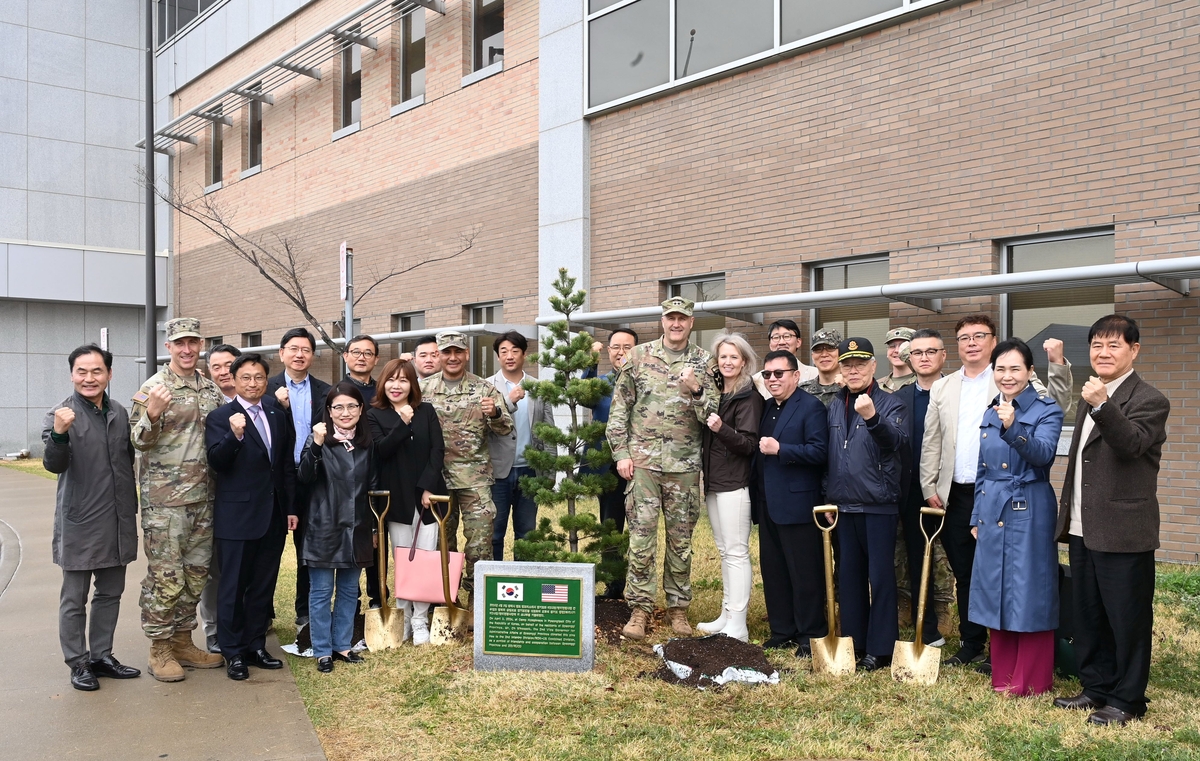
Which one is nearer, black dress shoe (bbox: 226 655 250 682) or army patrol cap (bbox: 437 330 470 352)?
black dress shoe (bbox: 226 655 250 682)

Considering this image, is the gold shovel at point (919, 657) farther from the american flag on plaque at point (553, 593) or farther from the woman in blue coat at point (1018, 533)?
the american flag on plaque at point (553, 593)

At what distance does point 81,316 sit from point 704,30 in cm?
2086

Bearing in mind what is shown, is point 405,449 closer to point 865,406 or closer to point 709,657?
point 709,657

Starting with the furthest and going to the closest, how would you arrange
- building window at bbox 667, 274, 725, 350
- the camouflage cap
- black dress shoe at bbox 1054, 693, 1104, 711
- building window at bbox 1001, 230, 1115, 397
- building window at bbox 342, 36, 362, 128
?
building window at bbox 342, 36, 362, 128
building window at bbox 667, 274, 725, 350
building window at bbox 1001, 230, 1115, 397
the camouflage cap
black dress shoe at bbox 1054, 693, 1104, 711

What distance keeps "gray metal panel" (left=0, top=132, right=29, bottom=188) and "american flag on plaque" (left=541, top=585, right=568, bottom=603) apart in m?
23.9

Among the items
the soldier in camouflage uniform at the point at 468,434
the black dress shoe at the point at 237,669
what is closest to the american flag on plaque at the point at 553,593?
the soldier in camouflage uniform at the point at 468,434

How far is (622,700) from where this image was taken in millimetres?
5305

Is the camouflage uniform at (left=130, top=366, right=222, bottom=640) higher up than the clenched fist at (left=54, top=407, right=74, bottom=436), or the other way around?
the clenched fist at (left=54, top=407, right=74, bottom=436)

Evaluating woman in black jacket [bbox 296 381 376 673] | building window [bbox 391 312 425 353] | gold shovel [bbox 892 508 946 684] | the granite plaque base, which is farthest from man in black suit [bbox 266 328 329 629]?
building window [bbox 391 312 425 353]

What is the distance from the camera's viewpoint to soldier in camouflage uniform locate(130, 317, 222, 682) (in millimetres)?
5699

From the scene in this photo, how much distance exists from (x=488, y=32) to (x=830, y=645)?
12.1m

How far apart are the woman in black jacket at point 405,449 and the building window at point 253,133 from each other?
1647 centimetres

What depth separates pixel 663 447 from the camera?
21.0 ft

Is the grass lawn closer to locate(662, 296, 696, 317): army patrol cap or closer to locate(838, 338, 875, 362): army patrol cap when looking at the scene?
locate(838, 338, 875, 362): army patrol cap
